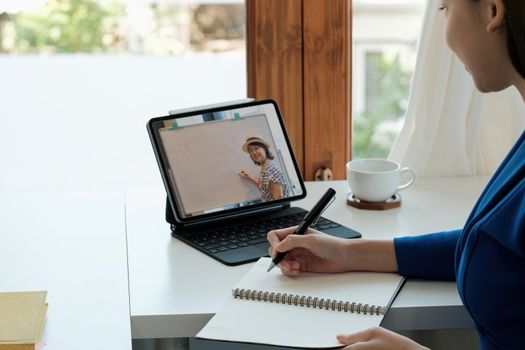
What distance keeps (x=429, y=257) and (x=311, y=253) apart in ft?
0.62

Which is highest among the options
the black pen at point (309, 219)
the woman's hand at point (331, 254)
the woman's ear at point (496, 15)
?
the woman's ear at point (496, 15)

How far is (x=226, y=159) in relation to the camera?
5.46 feet

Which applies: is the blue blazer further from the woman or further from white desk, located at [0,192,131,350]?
white desk, located at [0,192,131,350]

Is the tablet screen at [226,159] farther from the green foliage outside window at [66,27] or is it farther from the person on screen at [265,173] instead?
the green foliage outside window at [66,27]

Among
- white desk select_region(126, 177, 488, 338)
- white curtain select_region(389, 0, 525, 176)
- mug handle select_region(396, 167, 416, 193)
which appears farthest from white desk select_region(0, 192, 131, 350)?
white curtain select_region(389, 0, 525, 176)

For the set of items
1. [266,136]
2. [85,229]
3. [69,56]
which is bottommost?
[85,229]

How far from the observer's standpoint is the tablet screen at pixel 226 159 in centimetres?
162

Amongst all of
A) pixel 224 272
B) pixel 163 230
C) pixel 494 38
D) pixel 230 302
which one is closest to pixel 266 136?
pixel 163 230

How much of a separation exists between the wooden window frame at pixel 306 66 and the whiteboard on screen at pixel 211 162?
0.33m

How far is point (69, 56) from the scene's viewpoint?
78.5 inches

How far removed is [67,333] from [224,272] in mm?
307

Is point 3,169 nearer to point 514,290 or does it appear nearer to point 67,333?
point 67,333

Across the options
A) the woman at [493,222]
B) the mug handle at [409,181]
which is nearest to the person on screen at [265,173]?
the mug handle at [409,181]

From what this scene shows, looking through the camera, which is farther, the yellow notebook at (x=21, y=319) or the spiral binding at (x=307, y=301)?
the spiral binding at (x=307, y=301)
